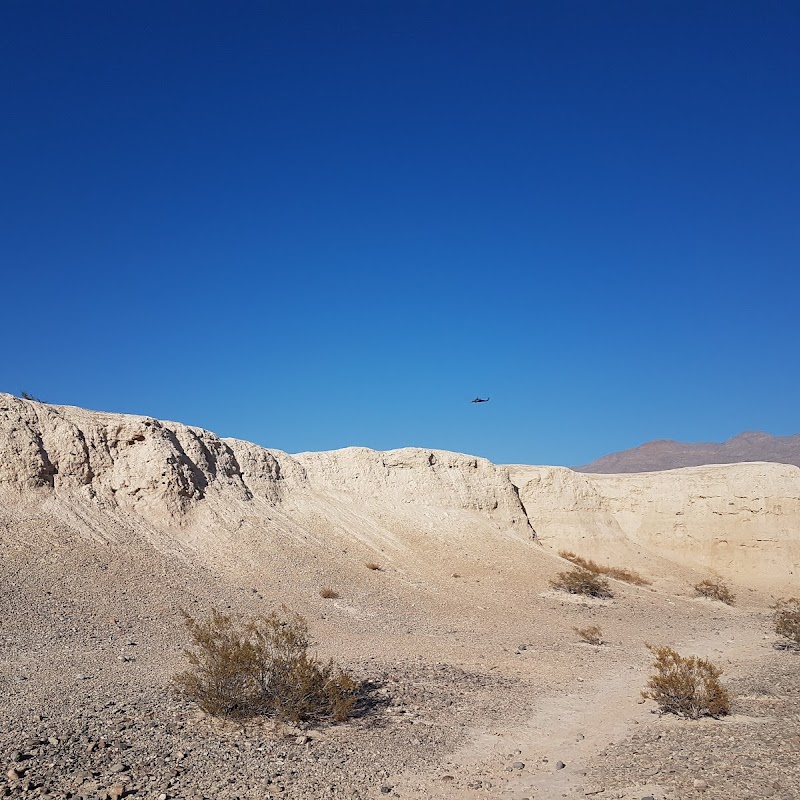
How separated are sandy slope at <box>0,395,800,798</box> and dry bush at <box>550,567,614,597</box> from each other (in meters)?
0.55

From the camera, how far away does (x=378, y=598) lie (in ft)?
62.7

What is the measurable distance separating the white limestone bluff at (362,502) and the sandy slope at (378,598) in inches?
3.5

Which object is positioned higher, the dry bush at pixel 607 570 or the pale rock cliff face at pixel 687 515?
the pale rock cliff face at pixel 687 515

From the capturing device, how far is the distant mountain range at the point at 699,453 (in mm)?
92312

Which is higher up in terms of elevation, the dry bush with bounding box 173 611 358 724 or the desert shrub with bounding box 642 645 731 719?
the dry bush with bounding box 173 611 358 724

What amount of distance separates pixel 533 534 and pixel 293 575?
14405 millimetres

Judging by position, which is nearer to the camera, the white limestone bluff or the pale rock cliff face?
the white limestone bluff

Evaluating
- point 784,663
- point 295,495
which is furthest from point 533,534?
point 784,663

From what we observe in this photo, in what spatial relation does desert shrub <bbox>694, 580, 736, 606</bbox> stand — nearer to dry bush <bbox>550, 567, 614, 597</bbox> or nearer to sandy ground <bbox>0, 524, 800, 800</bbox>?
dry bush <bbox>550, 567, 614, 597</bbox>

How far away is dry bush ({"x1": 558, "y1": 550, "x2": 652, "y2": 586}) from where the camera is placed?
1033 inches

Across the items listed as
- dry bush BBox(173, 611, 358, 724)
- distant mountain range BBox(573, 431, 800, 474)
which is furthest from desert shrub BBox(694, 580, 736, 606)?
distant mountain range BBox(573, 431, 800, 474)

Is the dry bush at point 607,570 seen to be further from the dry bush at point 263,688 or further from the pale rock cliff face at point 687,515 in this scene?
the dry bush at point 263,688

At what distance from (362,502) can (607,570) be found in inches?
416

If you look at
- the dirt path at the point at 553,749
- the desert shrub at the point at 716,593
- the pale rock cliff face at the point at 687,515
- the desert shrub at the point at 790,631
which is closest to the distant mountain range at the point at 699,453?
the pale rock cliff face at the point at 687,515
